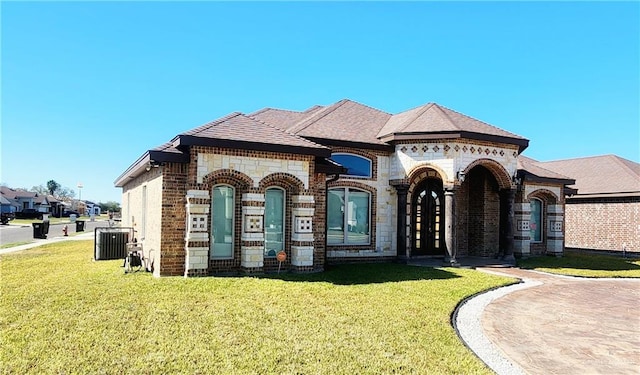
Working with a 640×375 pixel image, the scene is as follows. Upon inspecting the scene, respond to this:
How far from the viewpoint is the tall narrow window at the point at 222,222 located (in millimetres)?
10594

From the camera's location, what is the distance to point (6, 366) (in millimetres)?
4770

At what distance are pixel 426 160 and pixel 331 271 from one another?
497cm

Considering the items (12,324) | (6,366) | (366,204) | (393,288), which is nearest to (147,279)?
(12,324)

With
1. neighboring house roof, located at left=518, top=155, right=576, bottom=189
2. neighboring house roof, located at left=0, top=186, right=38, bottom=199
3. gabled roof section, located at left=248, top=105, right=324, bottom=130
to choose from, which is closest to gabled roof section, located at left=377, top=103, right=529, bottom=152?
neighboring house roof, located at left=518, top=155, right=576, bottom=189

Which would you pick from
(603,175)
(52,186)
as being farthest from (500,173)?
(52,186)

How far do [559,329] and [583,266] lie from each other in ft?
Answer: 29.6

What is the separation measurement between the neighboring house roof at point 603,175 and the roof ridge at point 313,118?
44.6 feet

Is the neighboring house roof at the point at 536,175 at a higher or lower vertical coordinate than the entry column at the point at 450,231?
higher

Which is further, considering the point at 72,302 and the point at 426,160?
the point at 426,160

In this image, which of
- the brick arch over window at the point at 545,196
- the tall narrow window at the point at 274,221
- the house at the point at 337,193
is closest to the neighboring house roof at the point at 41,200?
the house at the point at 337,193

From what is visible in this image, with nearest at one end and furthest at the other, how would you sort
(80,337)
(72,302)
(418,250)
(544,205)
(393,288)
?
(80,337) → (72,302) → (393,288) → (418,250) → (544,205)

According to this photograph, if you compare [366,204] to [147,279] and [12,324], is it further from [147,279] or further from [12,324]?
[12,324]

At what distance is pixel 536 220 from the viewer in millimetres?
17406

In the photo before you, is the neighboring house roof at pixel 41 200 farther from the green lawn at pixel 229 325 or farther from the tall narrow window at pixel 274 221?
the tall narrow window at pixel 274 221
